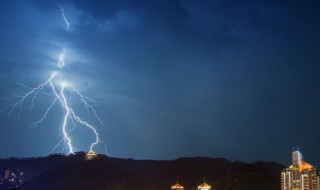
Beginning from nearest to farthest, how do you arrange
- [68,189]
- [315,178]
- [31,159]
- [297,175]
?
[315,178], [297,175], [68,189], [31,159]

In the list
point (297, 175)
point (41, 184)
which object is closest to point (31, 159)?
point (41, 184)

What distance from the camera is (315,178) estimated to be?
59.0 metres

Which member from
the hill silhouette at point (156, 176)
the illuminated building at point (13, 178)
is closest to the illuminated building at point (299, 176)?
the hill silhouette at point (156, 176)

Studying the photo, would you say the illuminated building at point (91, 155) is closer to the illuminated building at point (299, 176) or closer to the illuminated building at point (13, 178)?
the illuminated building at point (13, 178)

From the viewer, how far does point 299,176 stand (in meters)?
62.8

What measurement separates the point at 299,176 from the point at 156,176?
160 ft

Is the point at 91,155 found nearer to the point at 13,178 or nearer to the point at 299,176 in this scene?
the point at 13,178

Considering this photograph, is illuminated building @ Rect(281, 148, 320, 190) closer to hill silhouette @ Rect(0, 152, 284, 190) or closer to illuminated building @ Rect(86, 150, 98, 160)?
hill silhouette @ Rect(0, 152, 284, 190)

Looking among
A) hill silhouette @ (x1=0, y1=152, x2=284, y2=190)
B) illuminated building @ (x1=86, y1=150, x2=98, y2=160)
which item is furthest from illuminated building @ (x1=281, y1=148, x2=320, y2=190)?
illuminated building @ (x1=86, y1=150, x2=98, y2=160)

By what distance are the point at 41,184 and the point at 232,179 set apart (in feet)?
143

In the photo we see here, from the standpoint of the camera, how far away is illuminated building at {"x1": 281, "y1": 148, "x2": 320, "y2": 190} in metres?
59.4

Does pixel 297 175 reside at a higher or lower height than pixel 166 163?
lower

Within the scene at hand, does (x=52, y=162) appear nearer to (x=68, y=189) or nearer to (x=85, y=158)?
(x=85, y=158)

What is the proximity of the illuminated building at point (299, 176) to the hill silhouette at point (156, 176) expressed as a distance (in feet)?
67.5
